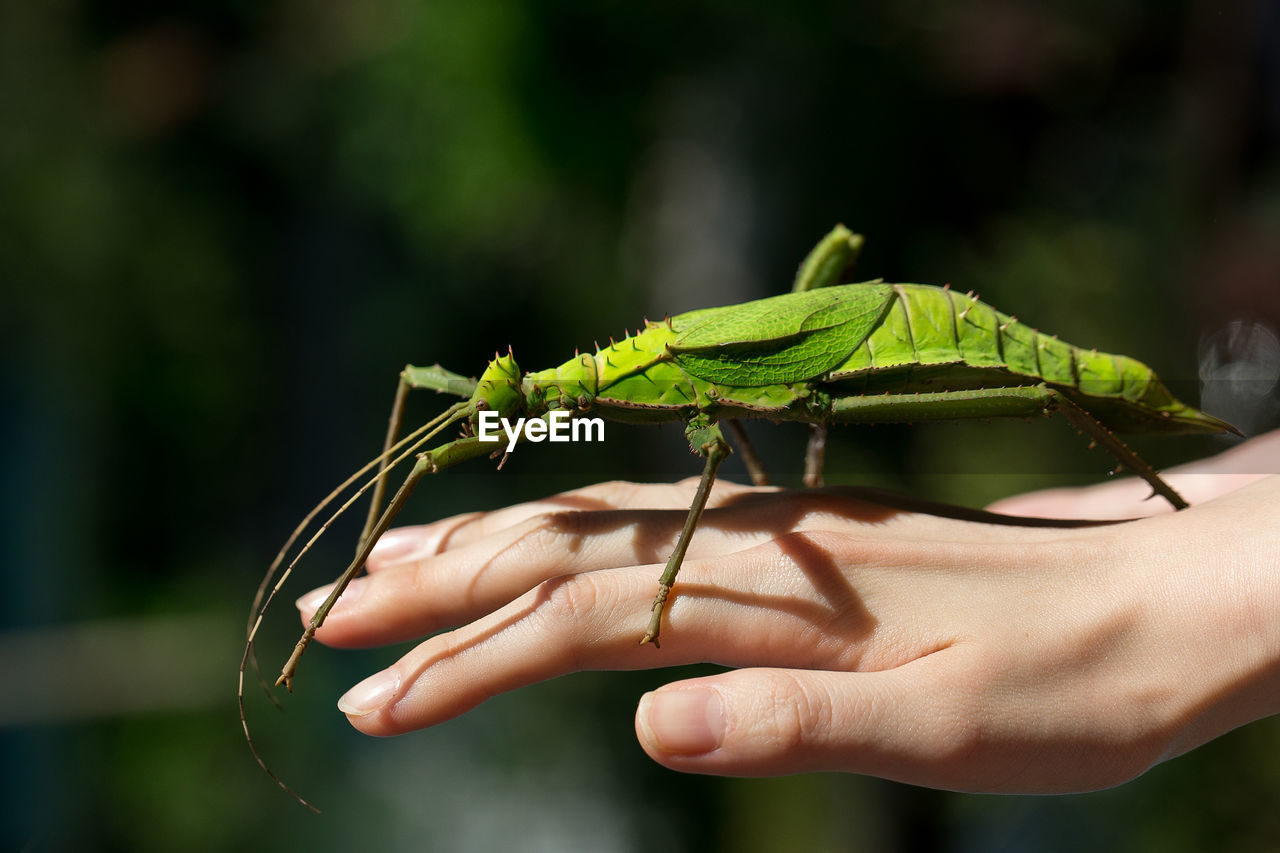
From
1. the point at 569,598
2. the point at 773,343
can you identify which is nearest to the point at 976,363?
the point at 773,343

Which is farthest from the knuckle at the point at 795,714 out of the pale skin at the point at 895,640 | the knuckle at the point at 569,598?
the knuckle at the point at 569,598

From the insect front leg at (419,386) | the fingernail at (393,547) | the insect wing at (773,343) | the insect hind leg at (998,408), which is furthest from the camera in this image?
the fingernail at (393,547)

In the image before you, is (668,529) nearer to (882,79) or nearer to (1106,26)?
(882,79)

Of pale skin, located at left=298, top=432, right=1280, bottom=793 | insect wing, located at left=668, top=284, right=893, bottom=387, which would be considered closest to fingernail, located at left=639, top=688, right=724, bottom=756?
pale skin, located at left=298, top=432, right=1280, bottom=793

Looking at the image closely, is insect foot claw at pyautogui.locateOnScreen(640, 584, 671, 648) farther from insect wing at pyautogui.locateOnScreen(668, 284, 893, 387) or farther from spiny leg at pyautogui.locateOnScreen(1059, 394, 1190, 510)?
spiny leg at pyautogui.locateOnScreen(1059, 394, 1190, 510)

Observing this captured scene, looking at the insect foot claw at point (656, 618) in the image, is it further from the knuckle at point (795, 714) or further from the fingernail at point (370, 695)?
the fingernail at point (370, 695)
